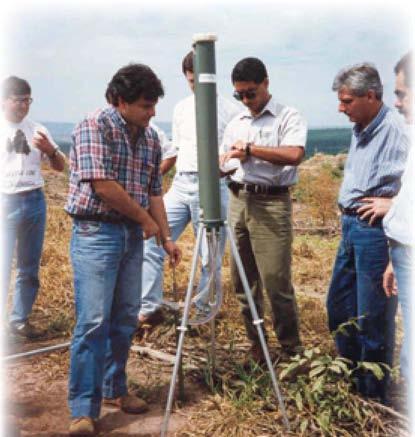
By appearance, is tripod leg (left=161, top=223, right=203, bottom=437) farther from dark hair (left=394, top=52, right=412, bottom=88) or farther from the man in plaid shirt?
dark hair (left=394, top=52, right=412, bottom=88)

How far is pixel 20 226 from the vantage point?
451 cm

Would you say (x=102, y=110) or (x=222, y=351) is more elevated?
(x=102, y=110)

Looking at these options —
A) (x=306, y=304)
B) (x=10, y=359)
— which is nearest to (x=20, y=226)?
(x=10, y=359)

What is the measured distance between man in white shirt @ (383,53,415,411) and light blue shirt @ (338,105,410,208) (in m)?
0.30

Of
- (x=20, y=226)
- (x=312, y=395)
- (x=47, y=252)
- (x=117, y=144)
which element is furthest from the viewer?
(x=47, y=252)

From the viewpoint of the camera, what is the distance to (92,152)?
302 centimetres

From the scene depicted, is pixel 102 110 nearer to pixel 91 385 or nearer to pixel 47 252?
pixel 91 385

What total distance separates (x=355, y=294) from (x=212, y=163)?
116cm

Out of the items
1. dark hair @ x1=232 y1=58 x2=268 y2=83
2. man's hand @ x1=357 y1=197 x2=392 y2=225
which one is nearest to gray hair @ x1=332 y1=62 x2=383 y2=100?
man's hand @ x1=357 y1=197 x2=392 y2=225

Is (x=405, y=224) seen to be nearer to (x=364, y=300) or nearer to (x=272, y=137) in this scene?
(x=364, y=300)

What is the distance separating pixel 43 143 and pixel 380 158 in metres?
2.25

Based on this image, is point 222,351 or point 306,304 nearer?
point 222,351

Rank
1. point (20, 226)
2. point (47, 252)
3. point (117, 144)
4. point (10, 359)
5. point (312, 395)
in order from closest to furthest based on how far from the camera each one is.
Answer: point (117, 144) < point (312, 395) < point (10, 359) < point (20, 226) < point (47, 252)

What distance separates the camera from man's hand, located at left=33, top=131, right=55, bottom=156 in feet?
13.9
